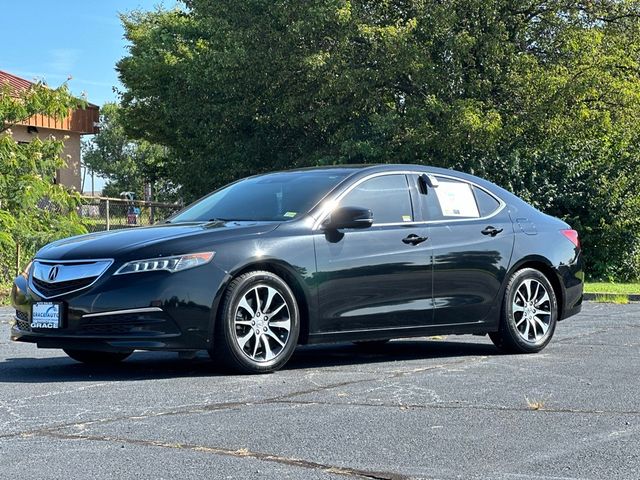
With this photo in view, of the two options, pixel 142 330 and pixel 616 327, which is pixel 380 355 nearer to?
pixel 142 330

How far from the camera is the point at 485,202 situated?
9258mm

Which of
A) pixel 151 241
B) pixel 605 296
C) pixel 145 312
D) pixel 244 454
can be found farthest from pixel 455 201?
pixel 605 296

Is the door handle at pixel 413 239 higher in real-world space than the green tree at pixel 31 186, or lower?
lower

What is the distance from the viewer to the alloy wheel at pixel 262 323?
24.6 ft

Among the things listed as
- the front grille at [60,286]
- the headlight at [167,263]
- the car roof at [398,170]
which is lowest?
the front grille at [60,286]

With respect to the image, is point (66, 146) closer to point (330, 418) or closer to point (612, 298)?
point (612, 298)

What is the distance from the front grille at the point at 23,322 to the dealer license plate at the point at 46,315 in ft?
0.31

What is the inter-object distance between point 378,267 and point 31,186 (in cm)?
849

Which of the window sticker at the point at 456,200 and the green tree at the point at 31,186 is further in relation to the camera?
the green tree at the point at 31,186

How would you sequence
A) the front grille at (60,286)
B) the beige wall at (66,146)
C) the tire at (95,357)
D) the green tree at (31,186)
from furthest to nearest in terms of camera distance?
the beige wall at (66,146)
the green tree at (31,186)
the tire at (95,357)
the front grille at (60,286)

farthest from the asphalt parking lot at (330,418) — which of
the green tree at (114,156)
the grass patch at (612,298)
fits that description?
the green tree at (114,156)

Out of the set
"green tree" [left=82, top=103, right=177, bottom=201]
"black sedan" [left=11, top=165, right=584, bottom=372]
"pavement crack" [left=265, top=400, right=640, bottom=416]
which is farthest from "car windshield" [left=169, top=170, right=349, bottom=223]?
"green tree" [left=82, top=103, right=177, bottom=201]

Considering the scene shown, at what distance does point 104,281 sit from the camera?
7.23 m

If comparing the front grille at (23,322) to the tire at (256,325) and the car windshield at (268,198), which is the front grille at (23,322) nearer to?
the tire at (256,325)
